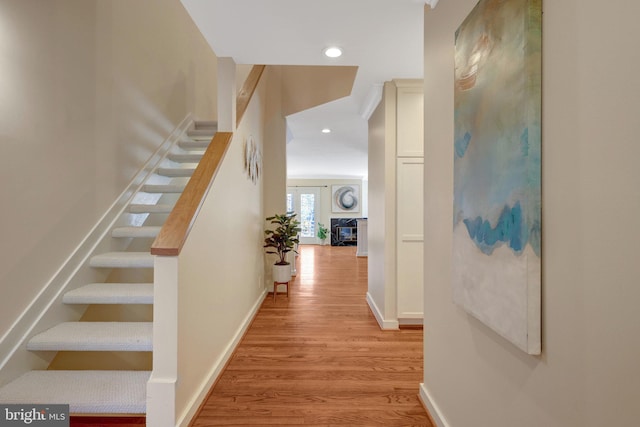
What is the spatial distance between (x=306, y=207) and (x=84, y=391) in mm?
9520

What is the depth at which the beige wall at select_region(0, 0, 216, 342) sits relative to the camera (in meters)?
1.67

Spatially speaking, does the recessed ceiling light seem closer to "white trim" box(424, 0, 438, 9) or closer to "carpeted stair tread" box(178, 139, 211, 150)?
"white trim" box(424, 0, 438, 9)

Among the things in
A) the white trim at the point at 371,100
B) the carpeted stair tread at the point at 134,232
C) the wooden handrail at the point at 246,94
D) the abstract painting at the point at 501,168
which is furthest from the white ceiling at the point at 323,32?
the carpeted stair tread at the point at 134,232

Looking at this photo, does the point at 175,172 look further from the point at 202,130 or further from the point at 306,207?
the point at 306,207

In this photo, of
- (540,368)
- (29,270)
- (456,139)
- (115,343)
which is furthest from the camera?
(29,270)

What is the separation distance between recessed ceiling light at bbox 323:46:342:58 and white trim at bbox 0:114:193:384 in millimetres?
2076

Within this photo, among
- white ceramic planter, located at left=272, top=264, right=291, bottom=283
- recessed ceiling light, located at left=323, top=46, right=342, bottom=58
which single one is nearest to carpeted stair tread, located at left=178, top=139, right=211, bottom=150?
white ceramic planter, located at left=272, top=264, right=291, bottom=283

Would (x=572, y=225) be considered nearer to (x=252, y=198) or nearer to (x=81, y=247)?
(x=81, y=247)

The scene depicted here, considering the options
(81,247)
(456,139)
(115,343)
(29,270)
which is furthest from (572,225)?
(81,247)

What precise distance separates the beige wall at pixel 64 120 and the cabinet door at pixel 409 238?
256cm

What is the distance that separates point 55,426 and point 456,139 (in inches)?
88.5

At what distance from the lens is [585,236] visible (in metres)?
0.71

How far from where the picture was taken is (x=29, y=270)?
69.8 inches

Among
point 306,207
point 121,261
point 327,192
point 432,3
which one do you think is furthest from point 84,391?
point 327,192
